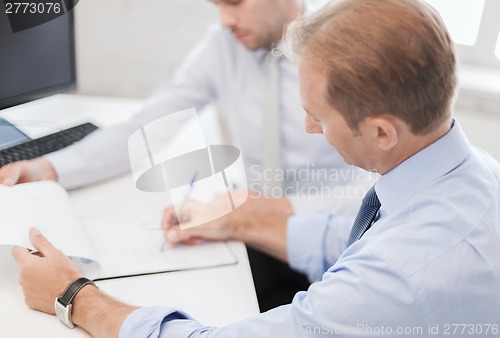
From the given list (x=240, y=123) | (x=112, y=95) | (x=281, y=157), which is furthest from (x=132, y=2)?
(x=281, y=157)

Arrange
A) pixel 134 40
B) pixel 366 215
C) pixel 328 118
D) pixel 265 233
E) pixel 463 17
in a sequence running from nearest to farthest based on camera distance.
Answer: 1. pixel 328 118
2. pixel 366 215
3. pixel 265 233
4. pixel 463 17
5. pixel 134 40

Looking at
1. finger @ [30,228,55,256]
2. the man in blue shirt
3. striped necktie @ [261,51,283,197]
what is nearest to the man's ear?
the man in blue shirt

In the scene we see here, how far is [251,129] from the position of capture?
1.61 metres

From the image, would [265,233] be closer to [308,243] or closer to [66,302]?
[308,243]

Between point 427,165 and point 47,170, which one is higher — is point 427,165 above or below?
above

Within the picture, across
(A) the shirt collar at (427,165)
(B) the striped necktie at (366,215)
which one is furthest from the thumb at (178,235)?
(A) the shirt collar at (427,165)

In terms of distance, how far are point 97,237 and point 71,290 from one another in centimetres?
21

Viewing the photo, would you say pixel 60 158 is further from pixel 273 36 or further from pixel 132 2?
pixel 132 2

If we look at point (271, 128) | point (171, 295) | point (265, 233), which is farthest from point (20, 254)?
point (271, 128)

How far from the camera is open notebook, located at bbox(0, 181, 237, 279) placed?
1020 millimetres

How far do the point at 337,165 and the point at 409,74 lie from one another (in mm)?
778

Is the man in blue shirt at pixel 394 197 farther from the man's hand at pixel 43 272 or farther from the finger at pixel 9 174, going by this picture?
the finger at pixel 9 174

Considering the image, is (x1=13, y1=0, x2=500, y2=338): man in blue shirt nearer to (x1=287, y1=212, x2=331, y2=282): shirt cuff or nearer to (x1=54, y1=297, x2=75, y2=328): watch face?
(x1=54, y1=297, x2=75, y2=328): watch face

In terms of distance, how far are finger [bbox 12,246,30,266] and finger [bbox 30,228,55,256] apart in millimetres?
18
